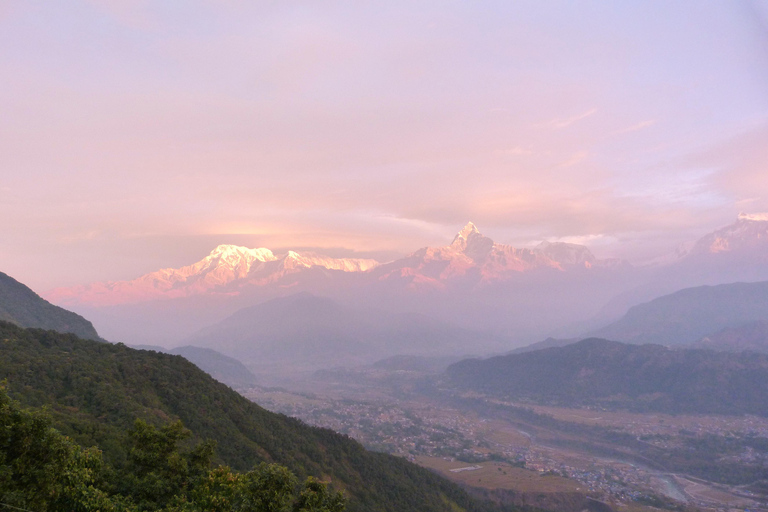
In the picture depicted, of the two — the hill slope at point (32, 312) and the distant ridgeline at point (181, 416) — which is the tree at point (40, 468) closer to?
the distant ridgeline at point (181, 416)

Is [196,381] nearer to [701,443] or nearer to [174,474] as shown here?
[174,474]

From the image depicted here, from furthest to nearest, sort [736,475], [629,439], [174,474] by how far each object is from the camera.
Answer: [629,439], [736,475], [174,474]

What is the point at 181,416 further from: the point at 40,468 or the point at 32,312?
the point at 32,312

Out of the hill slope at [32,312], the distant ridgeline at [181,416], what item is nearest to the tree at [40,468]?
the distant ridgeline at [181,416]

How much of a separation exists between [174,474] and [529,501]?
325 feet

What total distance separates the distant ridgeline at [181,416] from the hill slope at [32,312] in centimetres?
6605

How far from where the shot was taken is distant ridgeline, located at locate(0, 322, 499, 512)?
5684 cm

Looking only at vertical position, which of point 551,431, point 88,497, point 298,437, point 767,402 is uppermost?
point 88,497

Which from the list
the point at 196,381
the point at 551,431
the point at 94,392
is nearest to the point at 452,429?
the point at 551,431

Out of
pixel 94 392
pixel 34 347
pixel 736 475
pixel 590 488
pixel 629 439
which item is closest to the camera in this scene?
pixel 94 392

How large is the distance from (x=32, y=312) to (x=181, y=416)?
107 m

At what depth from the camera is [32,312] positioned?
13975 centimetres

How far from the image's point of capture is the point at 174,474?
31.5m

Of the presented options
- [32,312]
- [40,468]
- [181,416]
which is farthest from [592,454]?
[32,312]
